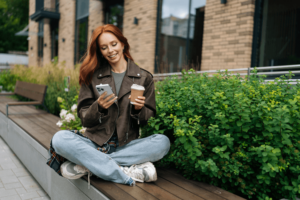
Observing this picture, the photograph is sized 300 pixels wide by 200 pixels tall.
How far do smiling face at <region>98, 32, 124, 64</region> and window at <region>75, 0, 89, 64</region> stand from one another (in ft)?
34.8

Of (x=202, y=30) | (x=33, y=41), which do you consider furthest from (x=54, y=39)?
(x=202, y=30)

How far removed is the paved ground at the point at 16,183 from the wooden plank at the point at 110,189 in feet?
4.49

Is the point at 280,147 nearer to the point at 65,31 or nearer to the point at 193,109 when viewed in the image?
the point at 193,109

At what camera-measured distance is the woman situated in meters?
2.20

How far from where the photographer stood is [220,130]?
2.24 metres

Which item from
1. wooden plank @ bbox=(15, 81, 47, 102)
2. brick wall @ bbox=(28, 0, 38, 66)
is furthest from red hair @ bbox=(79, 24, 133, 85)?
brick wall @ bbox=(28, 0, 38, 66)

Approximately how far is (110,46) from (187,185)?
4.82ft

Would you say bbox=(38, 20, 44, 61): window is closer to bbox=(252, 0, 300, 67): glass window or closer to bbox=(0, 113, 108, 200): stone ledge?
bbox=(0, 113, 108, 200): stone ledge

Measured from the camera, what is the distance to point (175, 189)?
2.12 metres

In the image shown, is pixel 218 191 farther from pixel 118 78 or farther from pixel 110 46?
pixel 110 46

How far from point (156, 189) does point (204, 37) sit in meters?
5.46

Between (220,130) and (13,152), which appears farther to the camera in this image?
(13,152)

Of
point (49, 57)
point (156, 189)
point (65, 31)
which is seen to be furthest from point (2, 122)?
point (49, 57)

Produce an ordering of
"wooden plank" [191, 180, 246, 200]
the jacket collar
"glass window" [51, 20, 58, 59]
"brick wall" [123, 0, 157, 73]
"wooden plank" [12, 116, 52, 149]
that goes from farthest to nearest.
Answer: "glass window" [51, 20, 58, 59], "brick wall" [123, 0, 157, 73], "wooden plank" [12, 116, 52, 149], the jacket collar, "wooden plank" [191, 180, 246, 200]
